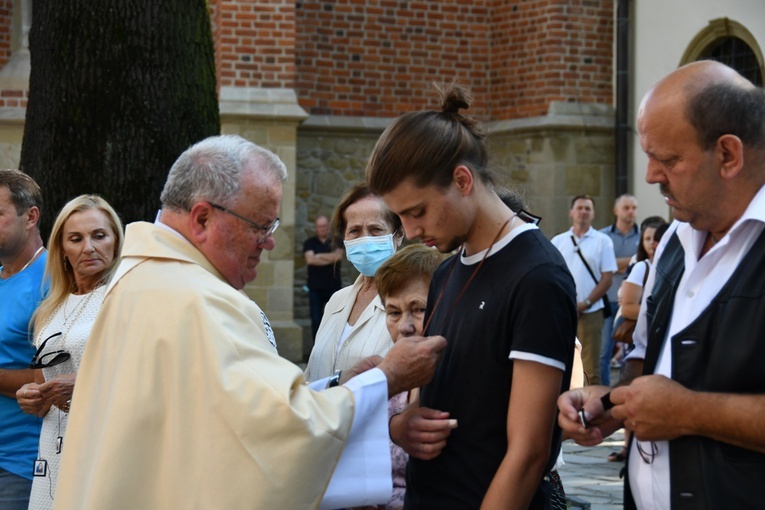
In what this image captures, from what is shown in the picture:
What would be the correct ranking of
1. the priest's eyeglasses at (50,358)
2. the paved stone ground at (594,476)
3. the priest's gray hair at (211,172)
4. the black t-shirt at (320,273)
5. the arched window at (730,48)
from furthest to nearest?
the black t-shirt at (320,273) → the arched window at (730,48) → the paved stone ground at (594,476) → the priest's eyeglasses at (50,358) → the priest's gray hair at (211,172)

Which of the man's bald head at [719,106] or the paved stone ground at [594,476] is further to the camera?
the paved stone ground at [594,476]

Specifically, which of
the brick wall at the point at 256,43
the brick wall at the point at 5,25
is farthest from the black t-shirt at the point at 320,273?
the brick wall at the point at 5,25

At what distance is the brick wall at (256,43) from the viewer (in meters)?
13.7

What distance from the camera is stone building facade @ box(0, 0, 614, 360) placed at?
45.1 feet

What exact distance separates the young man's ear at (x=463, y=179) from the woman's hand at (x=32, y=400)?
2101 millimetres

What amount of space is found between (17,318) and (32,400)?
19.9 inches

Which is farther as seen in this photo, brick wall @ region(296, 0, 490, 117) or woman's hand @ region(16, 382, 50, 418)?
brick wall @ region(296, 0, 490, 117)

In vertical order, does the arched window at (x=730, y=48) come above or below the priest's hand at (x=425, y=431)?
above

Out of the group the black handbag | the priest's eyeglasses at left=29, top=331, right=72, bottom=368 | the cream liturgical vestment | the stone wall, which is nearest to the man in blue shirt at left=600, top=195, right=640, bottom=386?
the black handbag

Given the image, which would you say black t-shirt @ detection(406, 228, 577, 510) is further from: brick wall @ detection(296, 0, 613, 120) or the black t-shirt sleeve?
brick wall @ detection(296, 0, 613, 120)

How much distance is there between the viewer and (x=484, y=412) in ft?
9.54

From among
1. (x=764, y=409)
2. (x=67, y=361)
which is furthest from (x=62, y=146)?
(x=764, y=409)

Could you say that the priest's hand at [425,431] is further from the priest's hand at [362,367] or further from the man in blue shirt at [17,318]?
the man in blue shirt at [17,318]

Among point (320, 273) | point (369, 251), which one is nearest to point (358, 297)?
point (369, 251)
